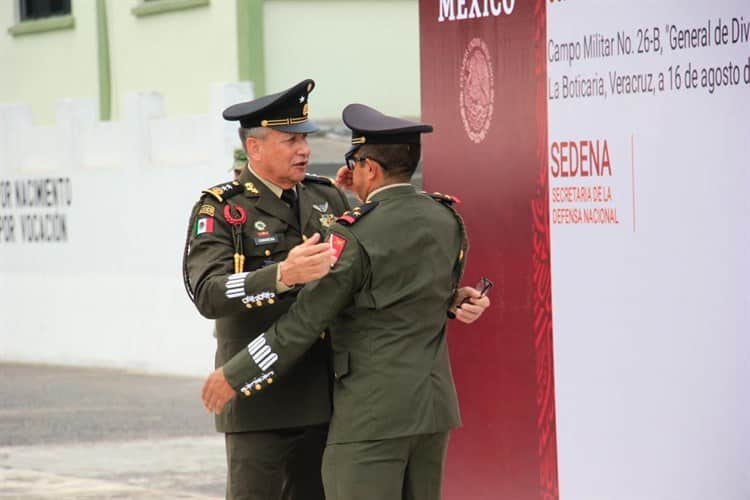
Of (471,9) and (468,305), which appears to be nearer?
(468,305)

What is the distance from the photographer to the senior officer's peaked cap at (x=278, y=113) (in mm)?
5926

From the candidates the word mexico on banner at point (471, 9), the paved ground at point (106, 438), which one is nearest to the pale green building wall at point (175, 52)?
the paved ground at point (106, 438)

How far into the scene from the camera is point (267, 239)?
233 inches

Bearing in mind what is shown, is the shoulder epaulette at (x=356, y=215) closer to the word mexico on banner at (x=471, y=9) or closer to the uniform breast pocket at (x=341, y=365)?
the uniform breast pocket at (x=341, y=365)

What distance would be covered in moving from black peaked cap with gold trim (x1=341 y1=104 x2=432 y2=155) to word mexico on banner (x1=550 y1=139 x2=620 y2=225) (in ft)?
3.39

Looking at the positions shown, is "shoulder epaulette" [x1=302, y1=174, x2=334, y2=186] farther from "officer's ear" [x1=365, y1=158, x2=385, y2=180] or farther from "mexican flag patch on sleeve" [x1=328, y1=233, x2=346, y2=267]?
"mexican flag patch on sleeve" [x1=328, y1=233, x2=346, y2=267]

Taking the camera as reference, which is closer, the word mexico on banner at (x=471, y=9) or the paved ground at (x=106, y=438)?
the word mexico on banner at (x=471, y=9)

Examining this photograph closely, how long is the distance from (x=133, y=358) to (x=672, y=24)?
11.8m

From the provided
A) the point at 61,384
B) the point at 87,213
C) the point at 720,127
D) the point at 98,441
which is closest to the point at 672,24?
the point at 720,127

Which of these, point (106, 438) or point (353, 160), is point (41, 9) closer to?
point (106, 438)

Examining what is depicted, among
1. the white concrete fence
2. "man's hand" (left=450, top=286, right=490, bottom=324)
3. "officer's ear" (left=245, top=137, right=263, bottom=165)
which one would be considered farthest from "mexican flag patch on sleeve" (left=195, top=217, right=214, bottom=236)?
the white concrete fence

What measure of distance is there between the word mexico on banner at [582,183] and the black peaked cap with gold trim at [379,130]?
1.03 metres

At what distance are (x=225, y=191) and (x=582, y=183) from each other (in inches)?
54.7

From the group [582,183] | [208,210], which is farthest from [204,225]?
[582,183]
